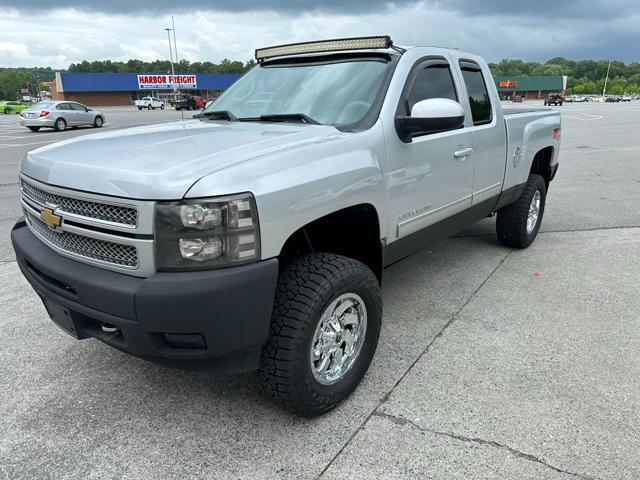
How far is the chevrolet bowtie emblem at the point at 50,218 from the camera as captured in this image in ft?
8.07

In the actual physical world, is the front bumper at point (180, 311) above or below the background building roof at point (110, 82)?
below

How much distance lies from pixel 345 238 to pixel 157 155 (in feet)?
4.00

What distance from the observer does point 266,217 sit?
220 centimetres

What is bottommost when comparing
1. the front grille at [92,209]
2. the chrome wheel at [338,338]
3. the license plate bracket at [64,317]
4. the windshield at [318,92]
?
the chrome wheel at [338,338]

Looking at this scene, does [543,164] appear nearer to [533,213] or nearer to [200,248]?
[533,213]

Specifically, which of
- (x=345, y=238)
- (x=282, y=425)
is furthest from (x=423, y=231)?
(x=282, y=425)

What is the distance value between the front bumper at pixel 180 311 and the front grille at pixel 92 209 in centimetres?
25

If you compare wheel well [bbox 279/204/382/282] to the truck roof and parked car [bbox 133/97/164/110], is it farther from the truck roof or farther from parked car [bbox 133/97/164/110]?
parked car [bbox 133/97/164/110]

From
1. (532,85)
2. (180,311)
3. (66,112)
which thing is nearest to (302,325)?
(180,311)

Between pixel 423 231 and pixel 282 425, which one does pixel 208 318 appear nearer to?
pixel 282 425

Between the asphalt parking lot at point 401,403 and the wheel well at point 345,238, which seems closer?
the asphalt parking lot at point 401,403

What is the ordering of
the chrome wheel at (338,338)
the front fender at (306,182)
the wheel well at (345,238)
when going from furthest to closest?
the wheel well at (345,238), the chrome wheel at (338,338), the front fender at (306,182)

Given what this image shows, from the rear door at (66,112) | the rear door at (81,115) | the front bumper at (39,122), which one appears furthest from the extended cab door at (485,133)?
the rear door at (81,115)

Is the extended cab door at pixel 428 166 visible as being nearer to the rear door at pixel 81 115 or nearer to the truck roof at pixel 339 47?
the truck roof at pixel 339 47
